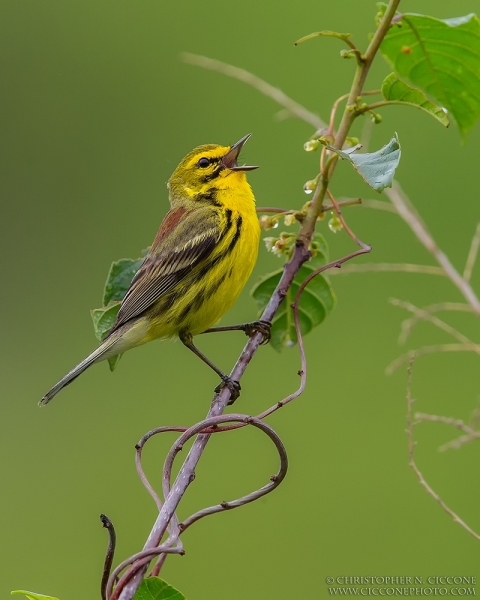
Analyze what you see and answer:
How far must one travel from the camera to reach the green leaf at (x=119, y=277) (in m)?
3.33

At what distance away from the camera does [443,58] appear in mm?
2818

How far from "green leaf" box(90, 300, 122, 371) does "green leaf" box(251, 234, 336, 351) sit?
0.53m

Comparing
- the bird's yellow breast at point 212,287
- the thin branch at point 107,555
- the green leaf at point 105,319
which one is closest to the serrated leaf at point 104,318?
the green leaf at point 105,319

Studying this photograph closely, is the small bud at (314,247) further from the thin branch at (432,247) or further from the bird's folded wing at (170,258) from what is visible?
the bird's folded wing at (170,258)

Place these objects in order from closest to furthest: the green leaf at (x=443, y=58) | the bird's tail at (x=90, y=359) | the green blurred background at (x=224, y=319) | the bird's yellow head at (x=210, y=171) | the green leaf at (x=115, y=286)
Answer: the green leaf at (x=443, y=58), the bird's tail at (x=90, y=359), the green leaf at (x=115, y=286), the bird's yellow head at (x=210, y=171), the green blurred background at (x=224, y=319)

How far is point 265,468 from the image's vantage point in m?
6.30

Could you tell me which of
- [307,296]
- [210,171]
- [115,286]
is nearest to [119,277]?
[115,286]

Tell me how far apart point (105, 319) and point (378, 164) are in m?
1.46

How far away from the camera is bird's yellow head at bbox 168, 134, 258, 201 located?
387 cm

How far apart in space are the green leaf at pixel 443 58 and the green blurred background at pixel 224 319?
69.7 inches

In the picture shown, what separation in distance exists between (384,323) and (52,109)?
396cm

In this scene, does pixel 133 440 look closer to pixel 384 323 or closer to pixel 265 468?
pixel 265 468

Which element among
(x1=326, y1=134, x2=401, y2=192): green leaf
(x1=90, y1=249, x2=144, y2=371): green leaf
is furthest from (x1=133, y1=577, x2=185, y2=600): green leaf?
(x1=90, y1=249, x2=144, y2=371): green leaf

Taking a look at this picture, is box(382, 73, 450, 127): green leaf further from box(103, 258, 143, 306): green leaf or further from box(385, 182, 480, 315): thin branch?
box(103, 258, 143, 306): green leaf
